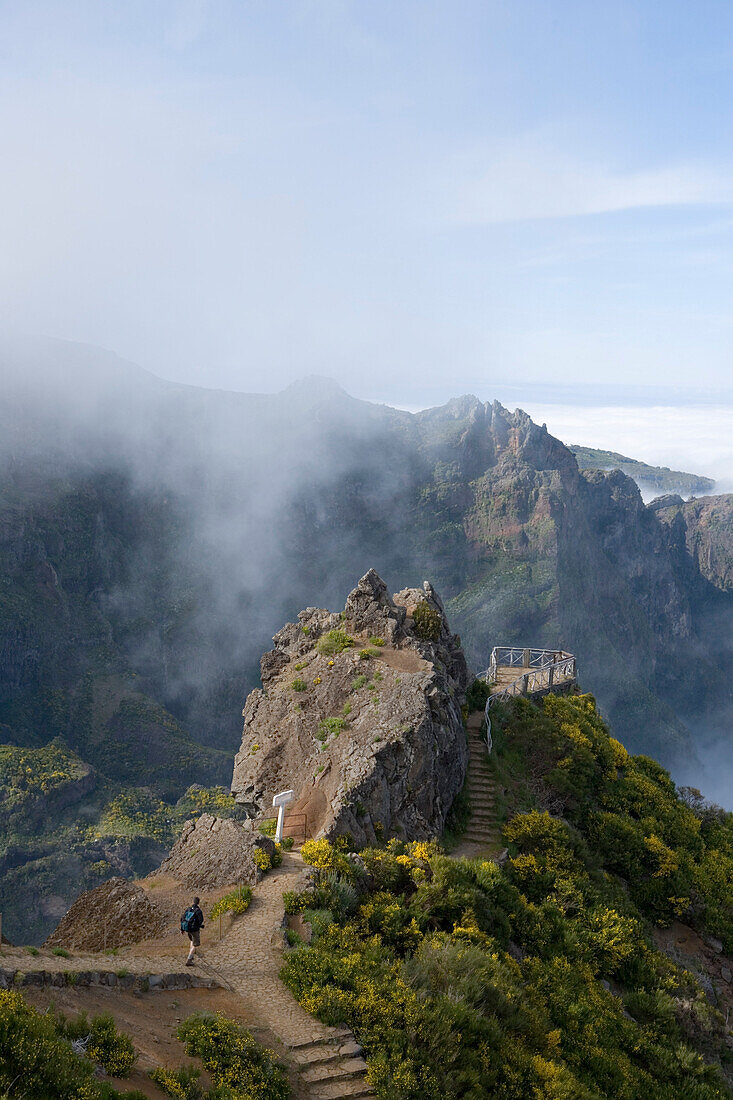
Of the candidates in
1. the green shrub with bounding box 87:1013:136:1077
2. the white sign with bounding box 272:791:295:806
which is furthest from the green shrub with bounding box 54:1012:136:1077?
the white sign with bounding box 272:791:295:806

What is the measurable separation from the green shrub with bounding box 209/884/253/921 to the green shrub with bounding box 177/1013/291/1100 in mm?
4598

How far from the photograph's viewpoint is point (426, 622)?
2788 centimetres

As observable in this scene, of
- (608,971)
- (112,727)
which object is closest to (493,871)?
(608,971)

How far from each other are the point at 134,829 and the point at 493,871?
8600cm

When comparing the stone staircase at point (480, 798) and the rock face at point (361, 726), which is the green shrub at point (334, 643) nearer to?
the rock face at point (361, 726)

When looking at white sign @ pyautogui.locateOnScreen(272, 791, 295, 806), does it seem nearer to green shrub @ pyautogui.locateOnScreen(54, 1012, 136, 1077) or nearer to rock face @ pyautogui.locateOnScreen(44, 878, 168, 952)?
rock face @ pyautogui.locateOnScreen(44, 878, 168, 952)

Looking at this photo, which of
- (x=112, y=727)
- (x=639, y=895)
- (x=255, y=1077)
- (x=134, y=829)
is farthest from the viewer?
(x=112, y=727)

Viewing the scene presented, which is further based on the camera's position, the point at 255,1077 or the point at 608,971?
the point at 608,971

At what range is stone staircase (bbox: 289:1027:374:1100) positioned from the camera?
11617mm

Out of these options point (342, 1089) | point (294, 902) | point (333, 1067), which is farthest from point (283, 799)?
point (342, 1089)

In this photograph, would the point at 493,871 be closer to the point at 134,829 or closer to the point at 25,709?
the point at 134,829

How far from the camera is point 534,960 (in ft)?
59.3

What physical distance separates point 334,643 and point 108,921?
37.7ft

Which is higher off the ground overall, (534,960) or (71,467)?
(71,467)
